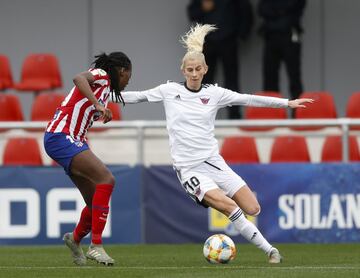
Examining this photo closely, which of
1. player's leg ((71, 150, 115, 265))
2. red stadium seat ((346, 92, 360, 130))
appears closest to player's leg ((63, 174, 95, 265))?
player's leg ((71, 150, 115, 265))

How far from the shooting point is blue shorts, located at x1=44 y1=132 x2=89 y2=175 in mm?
11188

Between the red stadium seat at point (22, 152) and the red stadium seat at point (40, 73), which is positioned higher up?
the red stadium seat at point (40, 73)

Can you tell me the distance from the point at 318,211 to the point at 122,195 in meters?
2.43

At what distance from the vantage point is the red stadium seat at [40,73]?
18.7 m

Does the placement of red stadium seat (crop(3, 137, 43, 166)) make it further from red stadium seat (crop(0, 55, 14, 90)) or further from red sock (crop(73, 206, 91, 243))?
red sock (crop(73, 206, 91, 243))

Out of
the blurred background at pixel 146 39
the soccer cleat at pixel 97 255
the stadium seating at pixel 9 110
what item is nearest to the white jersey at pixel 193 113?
the soccer cleat at pixel 97 255

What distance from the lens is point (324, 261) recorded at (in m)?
12.1

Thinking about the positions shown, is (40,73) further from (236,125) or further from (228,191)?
(228,191)

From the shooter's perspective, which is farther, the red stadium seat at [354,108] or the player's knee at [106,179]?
the red stadium seat at [354,108]

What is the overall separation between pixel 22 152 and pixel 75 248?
4.86 m

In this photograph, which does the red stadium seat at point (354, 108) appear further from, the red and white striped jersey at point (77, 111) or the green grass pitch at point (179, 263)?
the red and white striped jersey at point (77, 111)

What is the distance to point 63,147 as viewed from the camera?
11195mm

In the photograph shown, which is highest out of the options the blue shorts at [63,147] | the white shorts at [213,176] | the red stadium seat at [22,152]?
the blue shorts at [63,147]

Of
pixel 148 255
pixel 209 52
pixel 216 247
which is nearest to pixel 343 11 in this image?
pixel 209 52
